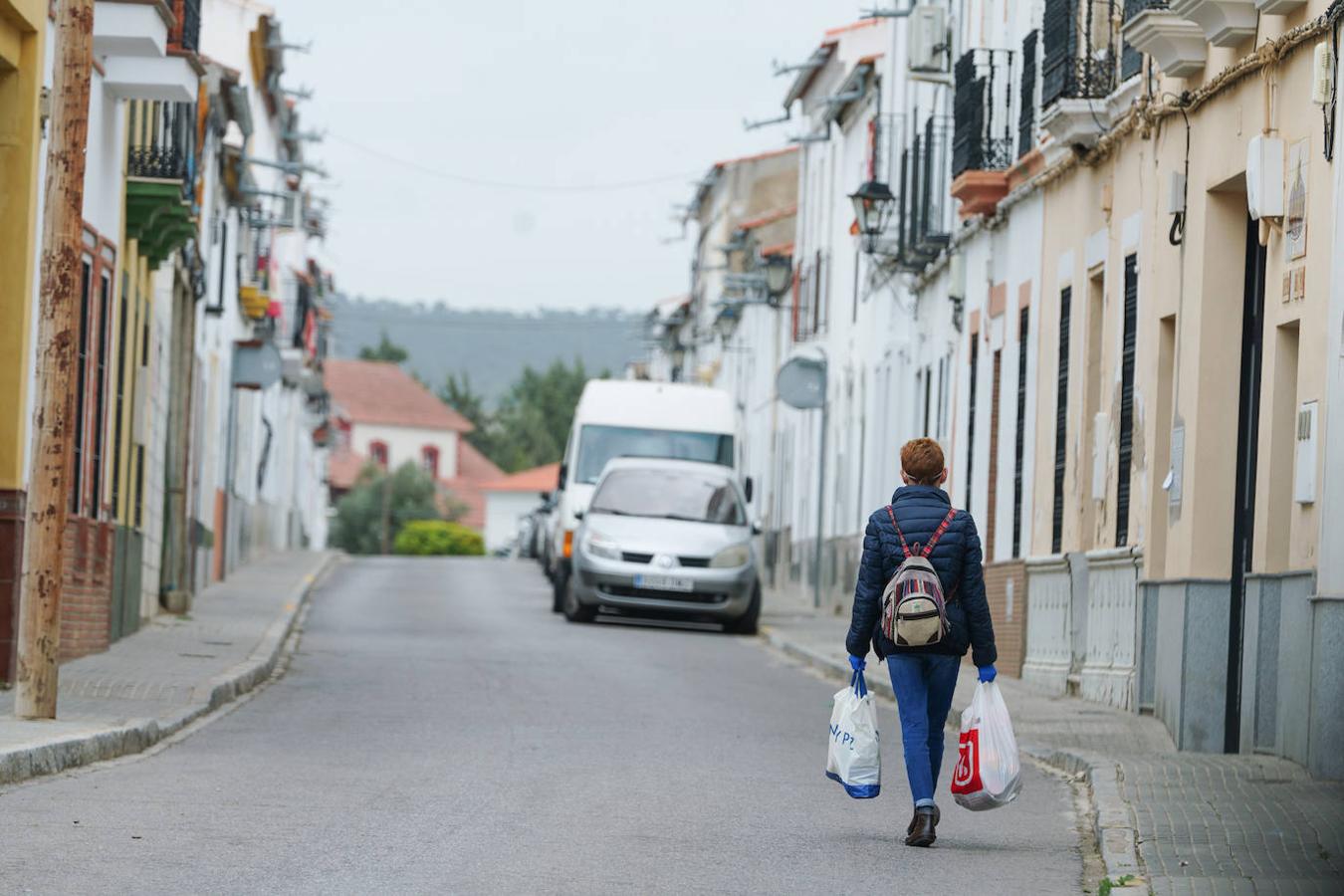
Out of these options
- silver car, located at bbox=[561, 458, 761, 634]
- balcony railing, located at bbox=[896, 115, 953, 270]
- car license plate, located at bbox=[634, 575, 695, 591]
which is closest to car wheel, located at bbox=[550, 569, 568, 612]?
silver car, located at bbox=[561, 458, 761, 634]

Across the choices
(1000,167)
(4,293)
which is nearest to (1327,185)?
(4,293)

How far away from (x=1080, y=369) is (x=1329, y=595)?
7677mm

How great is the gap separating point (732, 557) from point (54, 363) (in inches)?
637

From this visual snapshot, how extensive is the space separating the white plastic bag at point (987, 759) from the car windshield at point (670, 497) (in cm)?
1907

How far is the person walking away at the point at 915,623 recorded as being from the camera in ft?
35.2

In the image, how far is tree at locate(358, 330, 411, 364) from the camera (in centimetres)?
15188

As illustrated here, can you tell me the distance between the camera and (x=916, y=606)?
35.0 ft

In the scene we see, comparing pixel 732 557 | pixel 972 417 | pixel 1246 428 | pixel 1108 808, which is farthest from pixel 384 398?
pixel 1108 808

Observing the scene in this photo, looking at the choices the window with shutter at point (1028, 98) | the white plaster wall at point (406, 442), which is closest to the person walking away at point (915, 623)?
the window with shutter at point (1028, 98)

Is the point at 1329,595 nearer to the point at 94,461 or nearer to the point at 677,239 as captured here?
the point at 94,461

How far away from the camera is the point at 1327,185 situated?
1352cm

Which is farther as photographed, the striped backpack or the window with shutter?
the window with shutter

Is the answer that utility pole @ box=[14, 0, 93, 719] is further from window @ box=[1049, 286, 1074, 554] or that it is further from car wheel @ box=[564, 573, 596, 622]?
car wheel @ box=[564, 573, 596, 622]

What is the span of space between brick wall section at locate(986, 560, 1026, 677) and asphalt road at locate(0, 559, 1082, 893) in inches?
103
